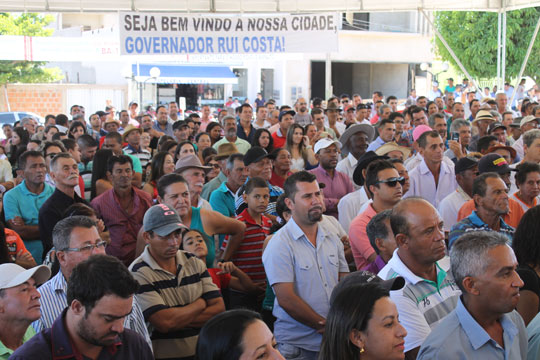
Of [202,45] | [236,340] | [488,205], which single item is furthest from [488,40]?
[236,340]

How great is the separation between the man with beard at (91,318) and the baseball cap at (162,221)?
1.18 m

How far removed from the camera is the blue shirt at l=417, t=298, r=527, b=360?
3201 mm

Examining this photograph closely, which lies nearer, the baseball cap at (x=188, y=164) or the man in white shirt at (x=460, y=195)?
the man in white shirt at (x=460, y=195)

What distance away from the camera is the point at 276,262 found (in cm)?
487

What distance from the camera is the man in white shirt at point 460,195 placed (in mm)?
6508

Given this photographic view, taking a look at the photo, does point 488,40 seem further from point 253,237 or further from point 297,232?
point 297,232

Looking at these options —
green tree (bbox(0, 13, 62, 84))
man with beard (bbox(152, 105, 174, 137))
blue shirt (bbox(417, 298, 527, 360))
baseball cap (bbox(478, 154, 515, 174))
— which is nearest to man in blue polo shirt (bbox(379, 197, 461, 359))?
blue shirt (bbox(417, 298, 527, 360))

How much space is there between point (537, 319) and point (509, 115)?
1014 cm

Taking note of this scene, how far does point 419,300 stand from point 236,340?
1398 millimetres

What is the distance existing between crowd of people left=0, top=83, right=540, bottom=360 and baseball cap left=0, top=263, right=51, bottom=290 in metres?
0.01

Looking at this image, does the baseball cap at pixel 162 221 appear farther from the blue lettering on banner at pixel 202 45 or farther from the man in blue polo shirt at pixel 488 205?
the blue lettering on banner at pixel 202 45

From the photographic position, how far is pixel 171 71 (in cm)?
3359

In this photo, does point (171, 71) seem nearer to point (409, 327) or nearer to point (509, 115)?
point (509, 115)

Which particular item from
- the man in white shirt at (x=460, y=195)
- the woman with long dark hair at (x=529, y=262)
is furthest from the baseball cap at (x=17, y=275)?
the man in white shirt at (x=460, y=195)
